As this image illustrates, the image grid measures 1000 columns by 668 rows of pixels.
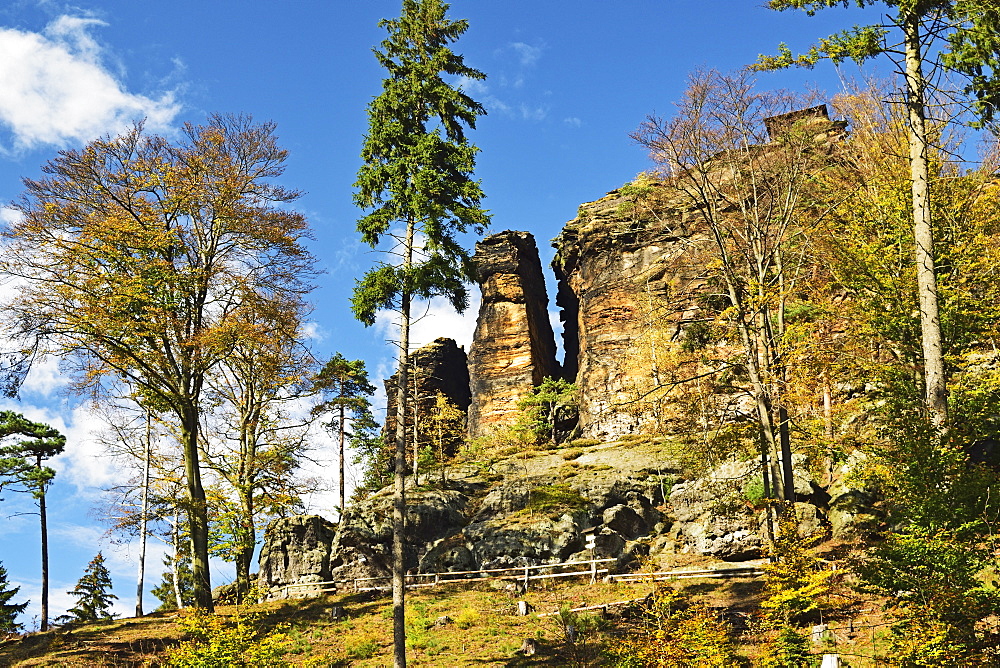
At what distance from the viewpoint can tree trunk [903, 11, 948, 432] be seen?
36.7 feet

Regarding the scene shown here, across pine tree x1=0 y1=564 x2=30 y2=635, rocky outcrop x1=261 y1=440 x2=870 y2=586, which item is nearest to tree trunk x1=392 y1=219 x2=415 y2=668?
rocky outcrop x1=261 y1=440 x2=870 y2=586

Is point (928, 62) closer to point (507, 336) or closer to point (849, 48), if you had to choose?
point (849, 48)

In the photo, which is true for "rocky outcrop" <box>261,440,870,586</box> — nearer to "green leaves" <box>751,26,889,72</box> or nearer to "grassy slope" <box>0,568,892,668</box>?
"grassy slope" <box>0,568,892,668</box>

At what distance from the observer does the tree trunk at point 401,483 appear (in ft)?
47.2

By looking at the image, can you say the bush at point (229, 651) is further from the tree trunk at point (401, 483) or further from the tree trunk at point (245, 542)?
the tree trunk at point (245, 542)

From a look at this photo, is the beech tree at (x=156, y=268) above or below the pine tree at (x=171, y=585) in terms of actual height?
above

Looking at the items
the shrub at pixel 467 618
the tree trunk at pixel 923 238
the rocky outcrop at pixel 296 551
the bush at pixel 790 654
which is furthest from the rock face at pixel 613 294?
the bush at pixel 790 654

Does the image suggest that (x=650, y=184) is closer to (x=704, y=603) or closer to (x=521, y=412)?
(x=704, y=603)

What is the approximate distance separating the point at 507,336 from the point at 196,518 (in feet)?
145

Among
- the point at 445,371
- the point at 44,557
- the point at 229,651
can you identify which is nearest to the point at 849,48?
the point at 229,651

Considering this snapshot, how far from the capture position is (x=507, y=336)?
61.0 m

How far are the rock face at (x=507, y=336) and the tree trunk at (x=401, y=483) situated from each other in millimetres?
38765

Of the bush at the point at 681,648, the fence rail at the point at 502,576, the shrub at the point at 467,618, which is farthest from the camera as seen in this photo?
the fence rail at the point at 502,576

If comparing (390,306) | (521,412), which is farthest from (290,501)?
(521,412)
